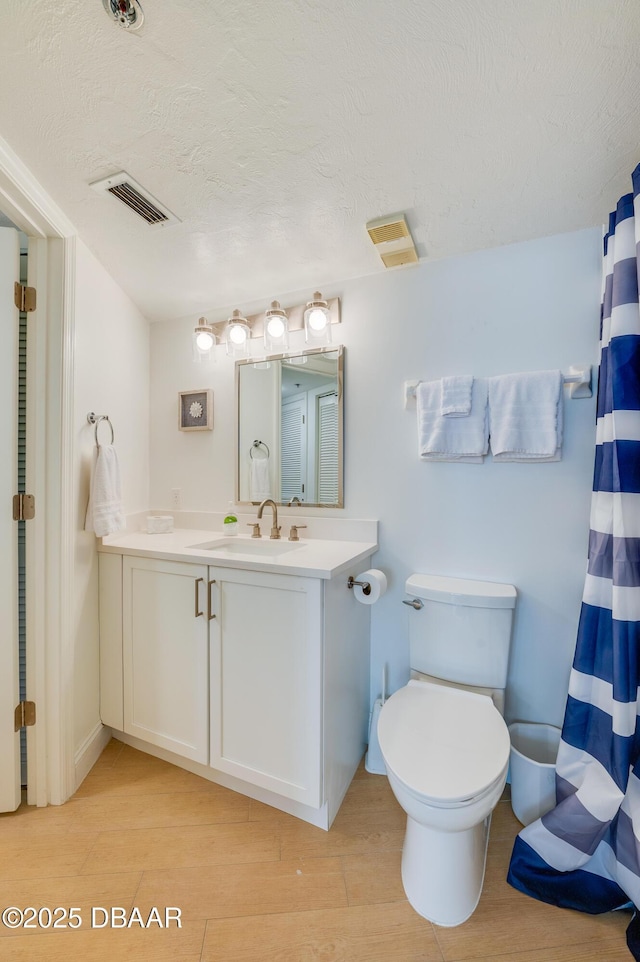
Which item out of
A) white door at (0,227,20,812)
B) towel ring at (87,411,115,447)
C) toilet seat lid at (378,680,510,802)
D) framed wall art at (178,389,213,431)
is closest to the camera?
toilet seat lid at (378,680,510,802)

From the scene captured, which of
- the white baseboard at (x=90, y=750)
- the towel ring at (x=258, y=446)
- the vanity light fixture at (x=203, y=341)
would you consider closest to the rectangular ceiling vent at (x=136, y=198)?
the vanity light fixture at (x=203, y=341)

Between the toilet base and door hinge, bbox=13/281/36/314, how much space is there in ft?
7.04

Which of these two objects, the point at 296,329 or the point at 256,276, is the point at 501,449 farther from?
the point at 256,276

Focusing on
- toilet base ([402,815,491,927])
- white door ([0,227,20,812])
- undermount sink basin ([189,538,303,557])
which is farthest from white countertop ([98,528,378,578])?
toilet base ([402,815,491,927])

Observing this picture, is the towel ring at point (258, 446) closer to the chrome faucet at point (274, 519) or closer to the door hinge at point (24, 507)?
the chrome faucet at point (274, 519)

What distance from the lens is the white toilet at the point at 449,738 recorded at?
3.26ft

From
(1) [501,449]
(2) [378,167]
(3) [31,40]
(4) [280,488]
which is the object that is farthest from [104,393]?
(1) [501,449]

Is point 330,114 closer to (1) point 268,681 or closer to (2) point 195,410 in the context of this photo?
(2) point 195,410

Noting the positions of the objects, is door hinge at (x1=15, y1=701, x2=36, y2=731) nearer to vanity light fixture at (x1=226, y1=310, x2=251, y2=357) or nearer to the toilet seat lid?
the toilet seat lid

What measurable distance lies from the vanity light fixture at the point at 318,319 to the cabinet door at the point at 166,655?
113 centimetres

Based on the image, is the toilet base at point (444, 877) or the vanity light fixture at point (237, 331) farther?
the vanity light fixture at point (237, 331)

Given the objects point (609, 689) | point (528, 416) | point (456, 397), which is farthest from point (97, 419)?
point (609, 689)

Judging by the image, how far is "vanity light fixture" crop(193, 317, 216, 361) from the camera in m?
1.94

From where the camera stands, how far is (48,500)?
143cm
